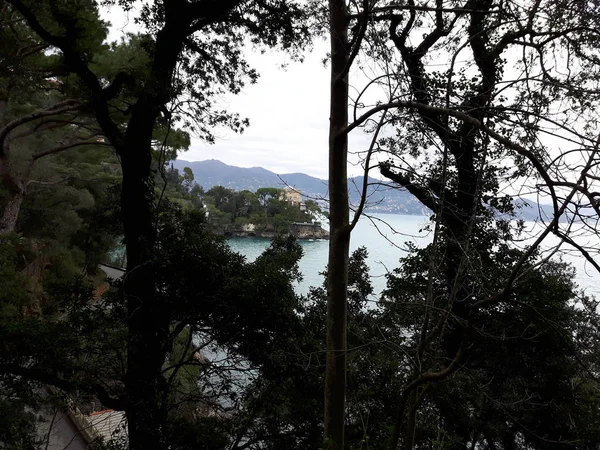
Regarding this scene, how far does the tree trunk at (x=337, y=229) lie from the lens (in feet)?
7.35

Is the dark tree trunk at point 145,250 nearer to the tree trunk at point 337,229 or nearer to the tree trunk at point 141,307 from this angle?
the tree trunk at point 141,307

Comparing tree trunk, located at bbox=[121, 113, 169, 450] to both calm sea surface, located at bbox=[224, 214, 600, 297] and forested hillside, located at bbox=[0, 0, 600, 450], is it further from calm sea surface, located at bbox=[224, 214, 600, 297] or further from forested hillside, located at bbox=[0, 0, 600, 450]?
calm sea surface, located at bbox=[224, 214, 600, 297]

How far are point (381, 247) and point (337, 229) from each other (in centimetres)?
761

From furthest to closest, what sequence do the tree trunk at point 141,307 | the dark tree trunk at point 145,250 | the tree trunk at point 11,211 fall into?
1. the tree trunk at point 11,211
2. the dark tree trunk at point 145,250
3. the tree trunk at point 141,307

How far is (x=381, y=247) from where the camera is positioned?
9.66m

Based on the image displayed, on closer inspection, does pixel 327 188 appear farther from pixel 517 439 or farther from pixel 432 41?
pixel 517 439

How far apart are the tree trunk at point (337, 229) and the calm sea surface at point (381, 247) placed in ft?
0.65

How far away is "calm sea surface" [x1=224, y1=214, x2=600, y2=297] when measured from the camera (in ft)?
7.15

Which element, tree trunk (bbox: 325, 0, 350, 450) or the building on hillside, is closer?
tree trunk (bbox: 325, 0, 350, 450)

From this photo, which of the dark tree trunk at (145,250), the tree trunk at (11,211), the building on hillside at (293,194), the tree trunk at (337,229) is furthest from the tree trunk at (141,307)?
the tree trunk at (11,211)

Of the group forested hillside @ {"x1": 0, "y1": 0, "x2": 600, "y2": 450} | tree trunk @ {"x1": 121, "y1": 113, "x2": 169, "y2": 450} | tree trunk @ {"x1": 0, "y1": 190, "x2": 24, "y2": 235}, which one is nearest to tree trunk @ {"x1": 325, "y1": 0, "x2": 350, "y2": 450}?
forested hillside @ {"x1": 0, "y1": 0, "x2": 600, "y2": 450}

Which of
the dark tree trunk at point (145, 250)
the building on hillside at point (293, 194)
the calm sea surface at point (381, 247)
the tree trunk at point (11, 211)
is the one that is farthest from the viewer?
the tree trunk at point (11, 211)

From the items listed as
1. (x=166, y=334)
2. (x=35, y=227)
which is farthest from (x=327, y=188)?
(x=35, y=227)

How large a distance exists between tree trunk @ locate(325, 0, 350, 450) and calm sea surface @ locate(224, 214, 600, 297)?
20 centimetres
